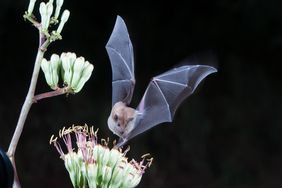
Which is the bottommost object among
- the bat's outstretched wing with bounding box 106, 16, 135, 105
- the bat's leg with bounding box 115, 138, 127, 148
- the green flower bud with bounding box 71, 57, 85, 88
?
the bat's leg with bounding box 115, 138, 127, 148

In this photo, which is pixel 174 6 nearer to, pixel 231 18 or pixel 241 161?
pixel 231 18

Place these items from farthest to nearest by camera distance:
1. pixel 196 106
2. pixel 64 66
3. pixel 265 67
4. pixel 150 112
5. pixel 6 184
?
pixel 265 67 < pixel 196 106 < pixel 150 112 < pixel 64 66 < pixel 6 184

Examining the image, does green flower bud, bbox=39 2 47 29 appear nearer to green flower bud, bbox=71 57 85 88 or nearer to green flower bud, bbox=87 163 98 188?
green flower bud, bbox=71 57 85 88

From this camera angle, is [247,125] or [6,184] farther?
[247,125]

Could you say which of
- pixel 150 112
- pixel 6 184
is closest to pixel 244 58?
pixel 150 112

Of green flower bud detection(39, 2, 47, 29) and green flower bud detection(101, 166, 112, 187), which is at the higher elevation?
green flower bud detection(39, 2, 47, 29)

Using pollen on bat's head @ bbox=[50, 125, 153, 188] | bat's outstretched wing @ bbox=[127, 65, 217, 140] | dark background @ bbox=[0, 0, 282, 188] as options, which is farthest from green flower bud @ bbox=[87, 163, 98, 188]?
dark background @ bbox=[0, 0, 282, 188]

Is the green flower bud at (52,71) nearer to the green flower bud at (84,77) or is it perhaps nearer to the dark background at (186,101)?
the green flower bud at (84,77)

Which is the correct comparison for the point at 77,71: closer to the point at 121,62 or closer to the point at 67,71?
the point at 67,71
